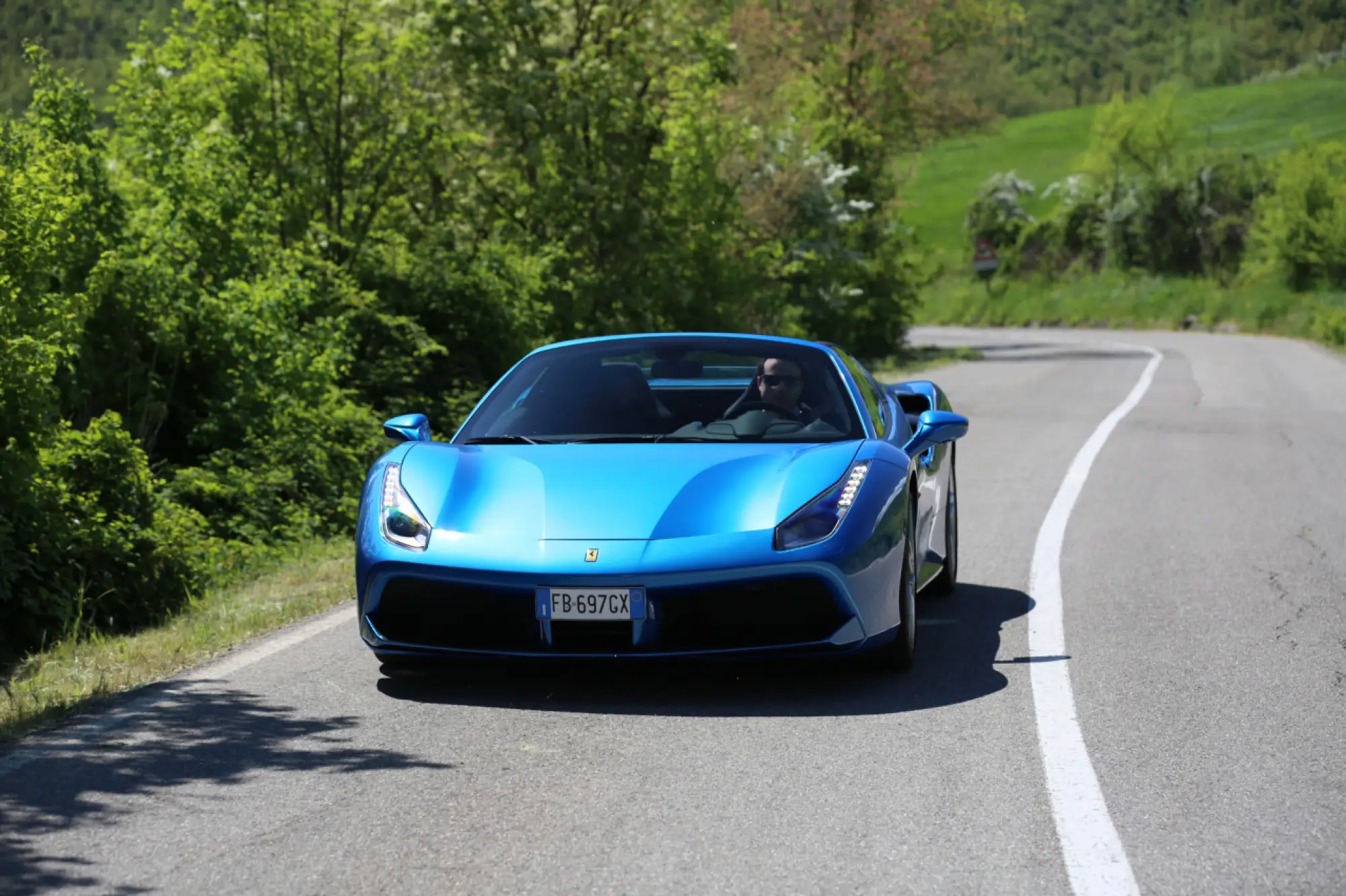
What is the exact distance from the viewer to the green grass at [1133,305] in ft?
198

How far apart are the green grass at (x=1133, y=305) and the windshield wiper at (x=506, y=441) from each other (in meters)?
48.0

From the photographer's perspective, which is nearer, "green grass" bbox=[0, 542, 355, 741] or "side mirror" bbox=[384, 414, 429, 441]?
"green grass" bbox=[0, 542, 355, 741]

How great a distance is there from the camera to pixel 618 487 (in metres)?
6.07

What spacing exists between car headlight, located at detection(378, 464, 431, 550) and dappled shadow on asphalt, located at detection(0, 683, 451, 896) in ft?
2.18

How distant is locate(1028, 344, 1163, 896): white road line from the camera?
404 centimetres

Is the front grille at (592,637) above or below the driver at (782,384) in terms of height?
below

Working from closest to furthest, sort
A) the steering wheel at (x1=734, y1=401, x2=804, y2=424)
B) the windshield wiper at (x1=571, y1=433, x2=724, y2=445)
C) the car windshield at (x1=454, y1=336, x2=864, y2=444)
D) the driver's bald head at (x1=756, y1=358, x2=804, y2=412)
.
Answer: the windshield wiper at (x1=571, y1=433, x2=724, y2=445) → the car windshield at (x1=454, y1=336, x2=864, y2=444) → the steering wheel at (x1=734, y1=401, x2=804, y2=424) → the driver's bald head at (x1=756, y1=358, x2=804, y2=412)

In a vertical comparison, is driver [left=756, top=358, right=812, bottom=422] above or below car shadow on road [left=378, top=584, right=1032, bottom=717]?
above

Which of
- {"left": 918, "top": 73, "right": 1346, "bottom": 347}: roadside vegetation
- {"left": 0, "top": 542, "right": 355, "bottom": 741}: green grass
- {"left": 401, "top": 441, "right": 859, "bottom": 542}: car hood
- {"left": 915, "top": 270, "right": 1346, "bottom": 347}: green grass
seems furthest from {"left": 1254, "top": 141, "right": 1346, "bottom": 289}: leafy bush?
{"left": 401, "top": 441, "right": 859, "bottom": 542}: car hood

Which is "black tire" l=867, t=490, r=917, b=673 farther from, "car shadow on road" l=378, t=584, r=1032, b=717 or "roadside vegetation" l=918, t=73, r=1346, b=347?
"roadside vegetation" l=918, t=73, r=1346, b=347

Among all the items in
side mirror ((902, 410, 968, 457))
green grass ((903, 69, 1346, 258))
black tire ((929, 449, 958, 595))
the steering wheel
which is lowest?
black tire ((929, 449, 958, 595))

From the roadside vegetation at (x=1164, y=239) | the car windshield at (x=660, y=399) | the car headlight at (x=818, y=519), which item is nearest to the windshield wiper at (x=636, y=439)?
the car windshield at (x=660, y=399)

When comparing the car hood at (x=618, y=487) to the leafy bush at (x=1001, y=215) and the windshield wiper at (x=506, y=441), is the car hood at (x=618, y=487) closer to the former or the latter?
the windshield wiper at (x=506, y=441)

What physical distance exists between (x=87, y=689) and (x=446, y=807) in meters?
2.16
